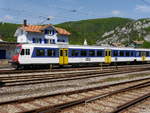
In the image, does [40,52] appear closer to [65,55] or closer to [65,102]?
[65,55]

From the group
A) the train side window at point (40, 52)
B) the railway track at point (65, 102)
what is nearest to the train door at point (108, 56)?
the train side window at point (40, 52)

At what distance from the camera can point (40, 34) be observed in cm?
5734

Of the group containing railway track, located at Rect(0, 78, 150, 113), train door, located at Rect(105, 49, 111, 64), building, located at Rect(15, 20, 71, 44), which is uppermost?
building, located at Rect(15, 20, 71, 44)

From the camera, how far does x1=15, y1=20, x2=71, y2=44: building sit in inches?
2216

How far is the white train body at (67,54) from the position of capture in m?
24.1

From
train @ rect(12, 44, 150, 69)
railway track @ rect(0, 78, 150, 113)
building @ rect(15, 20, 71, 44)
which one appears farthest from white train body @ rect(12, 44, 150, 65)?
building @ rect(15, 20, 71, 44)

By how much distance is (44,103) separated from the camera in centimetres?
882

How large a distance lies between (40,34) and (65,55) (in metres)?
31.6

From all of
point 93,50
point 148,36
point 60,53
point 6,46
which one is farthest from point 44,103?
point 148,36

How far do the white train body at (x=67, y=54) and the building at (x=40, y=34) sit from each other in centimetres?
2705

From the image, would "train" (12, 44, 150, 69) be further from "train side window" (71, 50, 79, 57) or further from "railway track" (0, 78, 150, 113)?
"railway track" (0, 78, 150, 113)

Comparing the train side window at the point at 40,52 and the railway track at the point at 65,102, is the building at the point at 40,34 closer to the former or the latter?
the train side window at the point at 40,52

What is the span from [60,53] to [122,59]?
39.2 ft

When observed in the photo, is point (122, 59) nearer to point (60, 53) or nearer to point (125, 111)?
point (60, 53)
